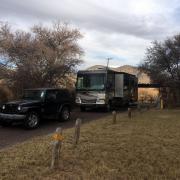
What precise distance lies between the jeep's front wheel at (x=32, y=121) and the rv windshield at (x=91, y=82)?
8.79m

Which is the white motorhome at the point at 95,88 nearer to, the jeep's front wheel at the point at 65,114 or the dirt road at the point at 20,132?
the jeep's front wheel at the point at 65,114

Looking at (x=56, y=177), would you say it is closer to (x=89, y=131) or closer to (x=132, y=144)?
(x=132, y=144)

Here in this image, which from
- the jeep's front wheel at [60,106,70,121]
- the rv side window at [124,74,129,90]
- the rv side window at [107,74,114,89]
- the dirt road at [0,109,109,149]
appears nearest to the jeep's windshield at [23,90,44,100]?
the dirt road at [0,109,109,149]

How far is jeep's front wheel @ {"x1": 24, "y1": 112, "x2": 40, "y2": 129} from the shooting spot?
51.6 ft

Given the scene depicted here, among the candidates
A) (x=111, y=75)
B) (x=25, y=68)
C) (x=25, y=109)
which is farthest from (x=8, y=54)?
(x=25, y=109)

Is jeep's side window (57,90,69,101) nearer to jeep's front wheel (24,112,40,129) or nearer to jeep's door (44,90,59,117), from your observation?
jeep's door (44,90,59,117)

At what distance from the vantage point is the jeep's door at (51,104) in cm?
1728

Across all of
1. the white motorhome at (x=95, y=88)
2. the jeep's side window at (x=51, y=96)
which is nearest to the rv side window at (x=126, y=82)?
the white motorhome at (x=95, y=88)

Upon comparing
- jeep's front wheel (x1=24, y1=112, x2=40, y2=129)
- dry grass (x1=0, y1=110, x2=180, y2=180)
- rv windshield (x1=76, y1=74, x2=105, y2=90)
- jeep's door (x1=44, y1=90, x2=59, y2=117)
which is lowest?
dry grass (x1=0, y1=110, x2=180, y2=180)

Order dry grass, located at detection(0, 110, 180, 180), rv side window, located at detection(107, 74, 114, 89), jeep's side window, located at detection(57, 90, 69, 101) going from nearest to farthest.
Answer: dry grass, located at detection(0, 110, 180, 180), jeep's side window, located at detection(57, 90, 69, 101), rv side window, located at detection(107, 74, 114, 89)

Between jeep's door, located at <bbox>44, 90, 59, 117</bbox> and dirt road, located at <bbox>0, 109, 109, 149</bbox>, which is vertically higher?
jeep's door, located at <bbox>44, 90, 59, 117</bbox>

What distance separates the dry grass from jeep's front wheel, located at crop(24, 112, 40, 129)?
3.02 m

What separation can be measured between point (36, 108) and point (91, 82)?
29.6ft

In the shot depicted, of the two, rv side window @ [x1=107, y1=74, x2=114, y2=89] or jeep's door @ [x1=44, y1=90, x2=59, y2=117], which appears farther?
rv side window @ [x1=107, y1=74, x2=114, y2=89]
